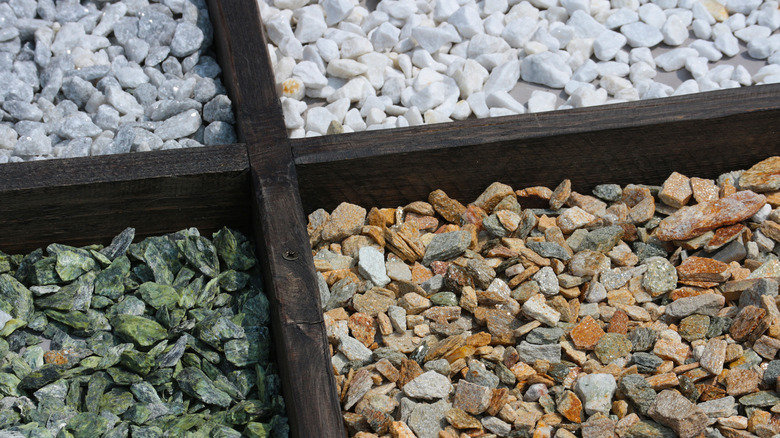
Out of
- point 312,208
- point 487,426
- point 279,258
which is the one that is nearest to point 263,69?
point 312,208

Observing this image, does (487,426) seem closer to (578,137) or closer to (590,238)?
(590,238)

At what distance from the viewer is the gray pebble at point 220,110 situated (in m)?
1.87

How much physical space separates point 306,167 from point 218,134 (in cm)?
34

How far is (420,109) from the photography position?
1.98m

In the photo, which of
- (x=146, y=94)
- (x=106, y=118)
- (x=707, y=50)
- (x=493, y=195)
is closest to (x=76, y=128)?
(x=106, y=118)

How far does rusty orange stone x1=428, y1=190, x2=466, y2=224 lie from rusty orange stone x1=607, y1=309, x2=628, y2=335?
1.25 ft

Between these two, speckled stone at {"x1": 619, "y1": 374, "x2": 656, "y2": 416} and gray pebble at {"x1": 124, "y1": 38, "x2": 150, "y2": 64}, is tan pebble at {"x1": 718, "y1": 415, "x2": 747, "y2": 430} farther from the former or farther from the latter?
gray pebble at {"x1": 124, "y1": 38, "x2": 150, "y2": 64}

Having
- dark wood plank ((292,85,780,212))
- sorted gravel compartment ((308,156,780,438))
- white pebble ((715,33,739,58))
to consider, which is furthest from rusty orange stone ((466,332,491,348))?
white pebble ((715,33,739,58))

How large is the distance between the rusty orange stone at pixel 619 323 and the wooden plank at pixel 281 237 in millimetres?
534

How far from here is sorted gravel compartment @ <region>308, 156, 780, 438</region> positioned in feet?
4.46

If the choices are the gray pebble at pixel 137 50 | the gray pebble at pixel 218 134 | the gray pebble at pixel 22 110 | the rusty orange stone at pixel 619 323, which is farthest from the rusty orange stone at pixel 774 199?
the gray pebble at pixel 22 110

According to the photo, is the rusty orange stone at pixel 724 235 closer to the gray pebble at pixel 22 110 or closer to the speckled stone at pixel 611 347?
the speckled stone at pixel 611 347

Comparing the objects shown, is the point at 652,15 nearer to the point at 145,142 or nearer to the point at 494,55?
the point at 494,55

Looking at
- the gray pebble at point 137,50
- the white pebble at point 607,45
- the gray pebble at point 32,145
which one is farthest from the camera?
the white pebble at point 607,45
